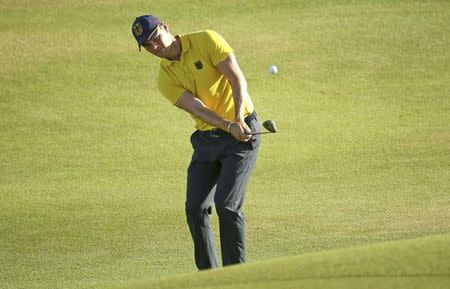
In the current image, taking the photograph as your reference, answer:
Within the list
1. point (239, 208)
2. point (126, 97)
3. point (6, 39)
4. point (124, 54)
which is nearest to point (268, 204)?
point (239, 208)

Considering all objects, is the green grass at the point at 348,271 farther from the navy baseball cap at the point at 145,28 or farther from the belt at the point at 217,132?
the navy baseball cap at the point at 145,28

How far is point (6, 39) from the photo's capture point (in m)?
16.1

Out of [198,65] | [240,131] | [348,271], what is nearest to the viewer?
[348,271]

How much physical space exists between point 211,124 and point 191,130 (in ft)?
17.7

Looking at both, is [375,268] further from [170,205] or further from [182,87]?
[170,205]

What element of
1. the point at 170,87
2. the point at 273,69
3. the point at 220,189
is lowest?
the point at 273,69

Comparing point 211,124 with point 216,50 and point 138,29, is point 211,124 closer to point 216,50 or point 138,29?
point 216,50

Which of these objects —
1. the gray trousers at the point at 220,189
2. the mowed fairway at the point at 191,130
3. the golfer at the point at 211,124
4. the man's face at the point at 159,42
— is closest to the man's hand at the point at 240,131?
the golfer at the point at 211,124

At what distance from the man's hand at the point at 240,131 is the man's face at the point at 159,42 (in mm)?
736

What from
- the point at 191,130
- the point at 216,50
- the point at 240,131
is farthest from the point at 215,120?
the point at 191,130

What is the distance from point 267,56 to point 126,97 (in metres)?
2.05

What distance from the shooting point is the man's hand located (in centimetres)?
816

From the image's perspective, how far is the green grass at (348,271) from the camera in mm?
5207

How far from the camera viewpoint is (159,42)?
27.4 ft
